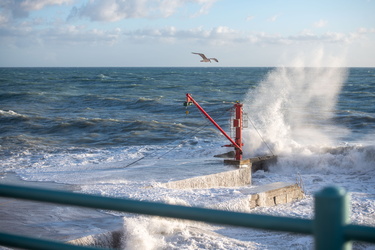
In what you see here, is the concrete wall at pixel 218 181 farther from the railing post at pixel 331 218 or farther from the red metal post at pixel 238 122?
the railing post at pixel 331 218

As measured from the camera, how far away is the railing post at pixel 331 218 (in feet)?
4.40

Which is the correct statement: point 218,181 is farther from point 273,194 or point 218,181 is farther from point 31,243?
point 31,243

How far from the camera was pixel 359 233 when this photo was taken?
1354 millimetres

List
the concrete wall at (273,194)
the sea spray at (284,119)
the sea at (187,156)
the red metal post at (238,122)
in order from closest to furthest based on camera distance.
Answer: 1. the sea at (187,156)
2. the concrete wall at (273,194)
3. the red metal post at (238,122)
4. the sea spray at (284,119)

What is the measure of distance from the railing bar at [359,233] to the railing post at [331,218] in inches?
0.5

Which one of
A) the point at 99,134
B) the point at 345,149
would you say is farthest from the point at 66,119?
the point at 345,149

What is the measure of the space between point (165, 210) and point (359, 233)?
581 mm

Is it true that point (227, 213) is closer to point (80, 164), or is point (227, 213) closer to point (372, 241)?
point (372, 241)

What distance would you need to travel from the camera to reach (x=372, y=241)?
1.34 m

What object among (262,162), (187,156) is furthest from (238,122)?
(187,156)

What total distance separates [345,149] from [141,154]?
640 cm

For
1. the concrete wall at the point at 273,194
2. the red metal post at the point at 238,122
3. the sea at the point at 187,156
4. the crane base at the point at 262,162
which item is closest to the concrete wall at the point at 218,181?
the sea at the point at 187,156

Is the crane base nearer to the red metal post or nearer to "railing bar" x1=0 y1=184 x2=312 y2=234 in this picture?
the red metal post

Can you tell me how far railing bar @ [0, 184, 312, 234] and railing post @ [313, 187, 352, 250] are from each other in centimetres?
4
